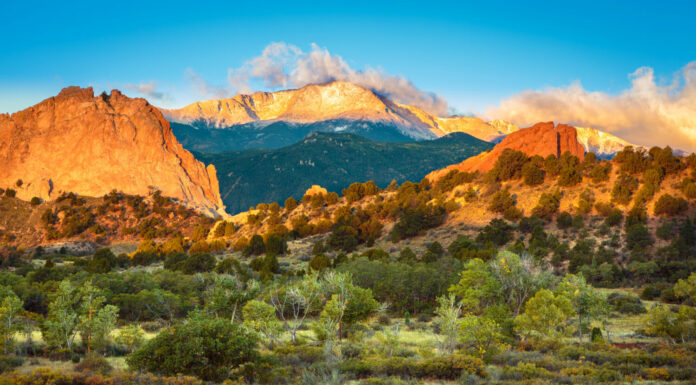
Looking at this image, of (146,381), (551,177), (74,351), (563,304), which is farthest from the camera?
(551,177)

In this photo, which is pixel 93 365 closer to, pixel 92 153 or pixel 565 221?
pixel 565 221

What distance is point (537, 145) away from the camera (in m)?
99.1

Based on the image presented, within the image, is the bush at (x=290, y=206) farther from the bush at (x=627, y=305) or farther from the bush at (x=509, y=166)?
the bush at (x=627, y=305)

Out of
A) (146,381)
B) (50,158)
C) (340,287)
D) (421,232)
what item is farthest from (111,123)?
(146,381)

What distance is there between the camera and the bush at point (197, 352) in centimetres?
1650

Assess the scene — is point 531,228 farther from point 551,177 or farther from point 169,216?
point 169,216

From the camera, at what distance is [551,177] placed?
85.1m

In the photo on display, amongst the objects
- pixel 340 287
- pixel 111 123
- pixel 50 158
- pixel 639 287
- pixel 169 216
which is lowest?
pixel 639 287

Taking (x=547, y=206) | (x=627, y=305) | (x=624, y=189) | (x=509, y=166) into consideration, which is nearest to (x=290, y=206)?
(x=509, y=166)

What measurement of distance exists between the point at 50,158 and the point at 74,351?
4272 inches

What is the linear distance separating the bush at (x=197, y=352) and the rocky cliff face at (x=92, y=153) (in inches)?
4085

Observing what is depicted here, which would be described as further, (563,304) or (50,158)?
(50,158)

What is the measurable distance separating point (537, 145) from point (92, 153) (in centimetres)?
10455

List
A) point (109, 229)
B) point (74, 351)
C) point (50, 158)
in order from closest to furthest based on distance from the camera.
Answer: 1. point (74, 351)
2. point (109, 229)
3. point (50, 158)
